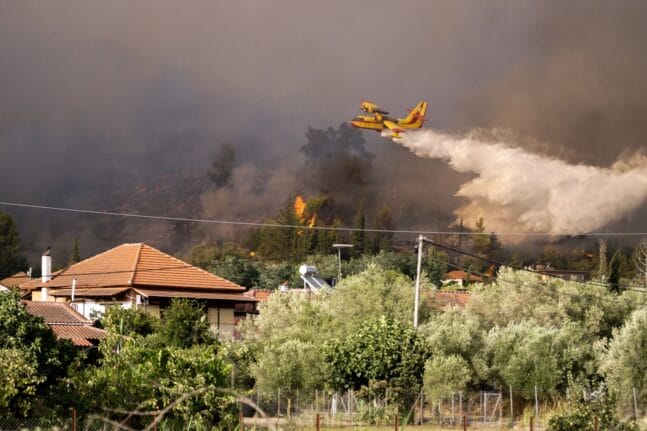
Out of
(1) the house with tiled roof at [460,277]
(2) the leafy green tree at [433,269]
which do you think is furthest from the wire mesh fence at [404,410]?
(1) the house with tiled roof at [460,277]

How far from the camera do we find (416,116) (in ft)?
370

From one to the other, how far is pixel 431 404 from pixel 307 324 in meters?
11.3

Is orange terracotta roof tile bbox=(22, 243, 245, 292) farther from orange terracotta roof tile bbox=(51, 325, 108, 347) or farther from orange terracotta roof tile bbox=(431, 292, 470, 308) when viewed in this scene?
orange terracotta roof tile bbox=(431, 292, 470, 308)

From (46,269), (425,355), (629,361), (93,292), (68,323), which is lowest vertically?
(629,361)

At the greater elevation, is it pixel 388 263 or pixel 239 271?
pixel 388 263

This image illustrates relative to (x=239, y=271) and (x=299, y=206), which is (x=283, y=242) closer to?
(x=299, y=206)

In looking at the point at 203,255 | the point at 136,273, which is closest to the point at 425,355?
the point at 136,273

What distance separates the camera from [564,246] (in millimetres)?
125062

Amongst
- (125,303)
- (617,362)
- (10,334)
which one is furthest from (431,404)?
(125,303)

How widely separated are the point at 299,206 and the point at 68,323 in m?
105

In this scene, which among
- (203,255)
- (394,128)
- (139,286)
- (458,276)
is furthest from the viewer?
(203,255)

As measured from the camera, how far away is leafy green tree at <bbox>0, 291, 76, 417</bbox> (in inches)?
993

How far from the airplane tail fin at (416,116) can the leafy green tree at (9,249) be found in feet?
155

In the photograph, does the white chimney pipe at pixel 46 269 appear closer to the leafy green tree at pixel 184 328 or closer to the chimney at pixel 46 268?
the chimney at pixel 46 268
